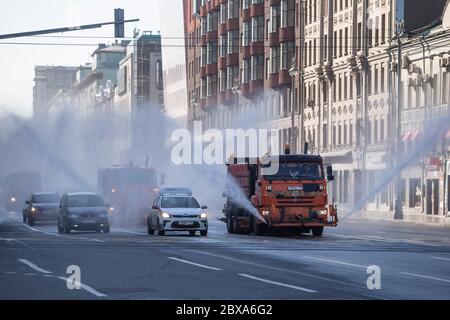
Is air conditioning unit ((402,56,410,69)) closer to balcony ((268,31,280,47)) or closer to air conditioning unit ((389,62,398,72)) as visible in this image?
air conditioning unit ((389,62,398,72))

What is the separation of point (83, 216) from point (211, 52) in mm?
83810

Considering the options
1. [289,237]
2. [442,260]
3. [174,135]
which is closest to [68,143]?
[174,135]

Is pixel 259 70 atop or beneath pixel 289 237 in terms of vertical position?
atop

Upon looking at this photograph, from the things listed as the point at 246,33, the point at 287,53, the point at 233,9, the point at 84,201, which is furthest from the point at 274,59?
the point at 84,201

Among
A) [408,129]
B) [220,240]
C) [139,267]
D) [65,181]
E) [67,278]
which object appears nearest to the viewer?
[67,278]

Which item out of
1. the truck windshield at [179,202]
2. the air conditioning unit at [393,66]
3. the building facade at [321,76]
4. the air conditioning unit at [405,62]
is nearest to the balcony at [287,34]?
the building facade at [321,76]

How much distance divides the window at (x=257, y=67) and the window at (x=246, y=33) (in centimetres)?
325

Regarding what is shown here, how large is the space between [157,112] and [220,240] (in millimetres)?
134286

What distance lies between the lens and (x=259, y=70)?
371 feet

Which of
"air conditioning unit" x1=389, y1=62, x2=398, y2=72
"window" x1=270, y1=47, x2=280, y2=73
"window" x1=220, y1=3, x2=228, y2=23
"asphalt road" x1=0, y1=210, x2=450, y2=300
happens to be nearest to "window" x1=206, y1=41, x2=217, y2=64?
"window" x1=220, y1=3, x2=228, y2=23

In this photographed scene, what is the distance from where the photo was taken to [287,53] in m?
107

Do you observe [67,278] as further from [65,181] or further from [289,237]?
[65,181]

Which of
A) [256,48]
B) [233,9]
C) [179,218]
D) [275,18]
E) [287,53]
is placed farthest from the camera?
[233,9]

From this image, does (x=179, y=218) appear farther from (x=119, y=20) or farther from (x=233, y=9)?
(x=233, y=9)
